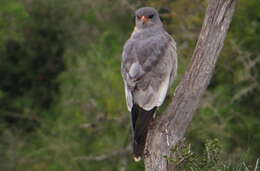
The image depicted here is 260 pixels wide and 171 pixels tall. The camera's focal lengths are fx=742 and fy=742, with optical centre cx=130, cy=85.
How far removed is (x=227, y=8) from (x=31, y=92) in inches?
432

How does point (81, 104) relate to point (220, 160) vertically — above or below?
below

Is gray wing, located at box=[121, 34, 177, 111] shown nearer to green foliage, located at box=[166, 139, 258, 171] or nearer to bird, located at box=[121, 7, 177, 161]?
bird, located at box=[121, 7, 177, 161]

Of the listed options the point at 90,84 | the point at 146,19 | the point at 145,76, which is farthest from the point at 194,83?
the point at 90,84

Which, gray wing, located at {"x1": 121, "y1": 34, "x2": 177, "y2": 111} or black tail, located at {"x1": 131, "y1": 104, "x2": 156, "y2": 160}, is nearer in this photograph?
black tail, located at {"x1": 131, "y1": 104, "x2": 156, "y2": 160}

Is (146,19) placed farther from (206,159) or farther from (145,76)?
(206,159)

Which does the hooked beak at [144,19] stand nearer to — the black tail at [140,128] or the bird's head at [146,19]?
the bird's head at [146,19]

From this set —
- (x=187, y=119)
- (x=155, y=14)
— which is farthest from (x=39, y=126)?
(x=187, y=119)

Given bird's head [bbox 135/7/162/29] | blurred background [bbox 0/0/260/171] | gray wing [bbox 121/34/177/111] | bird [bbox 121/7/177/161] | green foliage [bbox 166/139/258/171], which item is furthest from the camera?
blurred background [bbox 0/0/260/171]

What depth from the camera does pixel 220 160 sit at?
6445 mm

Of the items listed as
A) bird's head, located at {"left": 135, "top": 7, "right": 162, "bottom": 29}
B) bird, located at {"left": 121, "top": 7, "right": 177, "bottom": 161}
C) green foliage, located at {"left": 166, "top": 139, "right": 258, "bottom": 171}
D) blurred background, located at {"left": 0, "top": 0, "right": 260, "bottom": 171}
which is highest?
bird's head, located at {"left": 135, "top": 7, "right": 162, "bottom": 29}

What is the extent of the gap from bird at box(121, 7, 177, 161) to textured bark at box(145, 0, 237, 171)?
160 mm

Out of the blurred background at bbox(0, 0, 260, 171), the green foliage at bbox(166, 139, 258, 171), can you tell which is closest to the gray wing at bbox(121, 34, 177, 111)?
the green foliage at bbox(166, 139, 258, 171)

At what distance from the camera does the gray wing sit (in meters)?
7.04

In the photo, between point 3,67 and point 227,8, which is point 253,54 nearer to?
point 227,8
